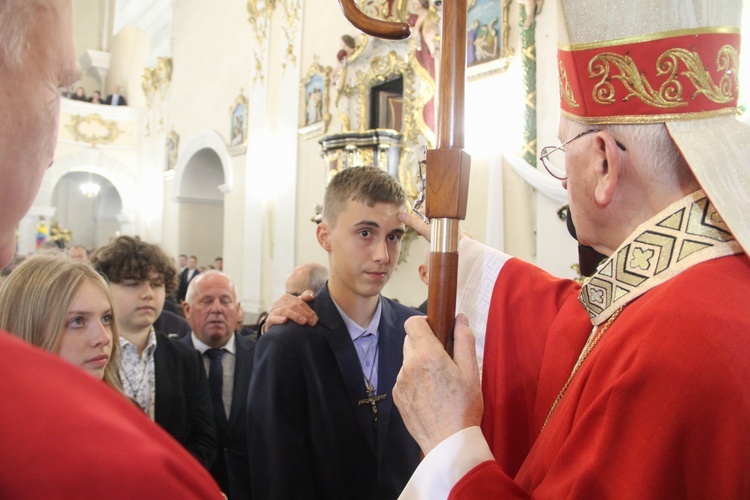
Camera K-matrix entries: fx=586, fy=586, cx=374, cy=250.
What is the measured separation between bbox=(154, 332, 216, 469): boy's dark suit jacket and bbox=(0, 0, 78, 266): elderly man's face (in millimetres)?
1753

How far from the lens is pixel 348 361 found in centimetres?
177

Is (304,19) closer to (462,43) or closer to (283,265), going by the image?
(283,265)

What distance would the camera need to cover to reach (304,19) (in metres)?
8.38

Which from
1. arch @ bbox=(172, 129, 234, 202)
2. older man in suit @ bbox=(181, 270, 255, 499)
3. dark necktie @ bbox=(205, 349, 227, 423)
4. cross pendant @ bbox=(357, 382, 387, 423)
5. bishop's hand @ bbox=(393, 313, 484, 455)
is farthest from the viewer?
arch @ bbox=(172, 129, 234, 202)

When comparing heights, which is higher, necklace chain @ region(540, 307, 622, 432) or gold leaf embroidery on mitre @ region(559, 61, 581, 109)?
→ gold leaf embroidery on mitre @ region(559, 61, 581, 109)

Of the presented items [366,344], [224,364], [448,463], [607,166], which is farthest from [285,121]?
[448,463]

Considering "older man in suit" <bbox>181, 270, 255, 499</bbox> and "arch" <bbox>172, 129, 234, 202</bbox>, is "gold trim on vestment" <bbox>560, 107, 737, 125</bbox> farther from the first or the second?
"arch" <bbox>172, 129, 234, 202</bbox>

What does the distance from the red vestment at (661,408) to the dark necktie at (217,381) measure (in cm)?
197

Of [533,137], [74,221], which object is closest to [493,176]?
[533,137]

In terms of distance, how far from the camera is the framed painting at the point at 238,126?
9945mm

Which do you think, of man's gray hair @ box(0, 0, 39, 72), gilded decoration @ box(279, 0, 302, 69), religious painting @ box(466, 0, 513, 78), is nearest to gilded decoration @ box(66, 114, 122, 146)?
gilded decoration @ box(279, 0, 302, 69)

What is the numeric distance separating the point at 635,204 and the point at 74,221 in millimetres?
24446

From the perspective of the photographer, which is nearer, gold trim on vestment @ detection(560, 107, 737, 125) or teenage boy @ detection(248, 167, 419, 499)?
gold trim on vestment @ detection(560, 107, 737, 125)

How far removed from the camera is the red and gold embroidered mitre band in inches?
41.1
